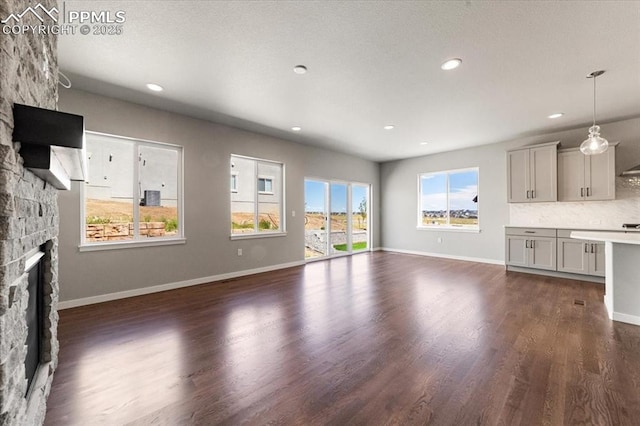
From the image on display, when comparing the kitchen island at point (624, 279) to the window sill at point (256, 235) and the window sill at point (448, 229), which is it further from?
the window sill at point (256, 235)

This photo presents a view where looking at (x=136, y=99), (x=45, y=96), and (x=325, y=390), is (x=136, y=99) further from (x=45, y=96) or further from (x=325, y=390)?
(x=325, y=390)

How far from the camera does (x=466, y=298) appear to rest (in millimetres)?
3715

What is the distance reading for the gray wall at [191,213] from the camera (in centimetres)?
351

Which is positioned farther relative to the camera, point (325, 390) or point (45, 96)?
point (325, 390)

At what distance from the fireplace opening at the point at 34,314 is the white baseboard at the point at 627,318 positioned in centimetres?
513

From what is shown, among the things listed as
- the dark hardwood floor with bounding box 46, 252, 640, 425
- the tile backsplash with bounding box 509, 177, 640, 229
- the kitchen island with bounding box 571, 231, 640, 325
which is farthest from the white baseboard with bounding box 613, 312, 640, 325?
the tile backsplash with bounding box 509, 177, 640, 229

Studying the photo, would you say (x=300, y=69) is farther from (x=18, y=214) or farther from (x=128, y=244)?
(x=128, y=244)

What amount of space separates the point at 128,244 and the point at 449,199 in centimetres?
701

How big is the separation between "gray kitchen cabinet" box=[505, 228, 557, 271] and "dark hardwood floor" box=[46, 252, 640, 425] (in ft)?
3.60

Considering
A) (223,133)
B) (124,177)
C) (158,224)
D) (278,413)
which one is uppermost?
(223,133)

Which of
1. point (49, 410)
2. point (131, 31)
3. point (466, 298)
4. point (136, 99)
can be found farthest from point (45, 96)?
point (466, 298)

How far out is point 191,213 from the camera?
4535mm

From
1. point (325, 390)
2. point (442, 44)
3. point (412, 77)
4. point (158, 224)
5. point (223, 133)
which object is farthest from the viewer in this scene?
point (223, 133)

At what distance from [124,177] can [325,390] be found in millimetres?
4046
